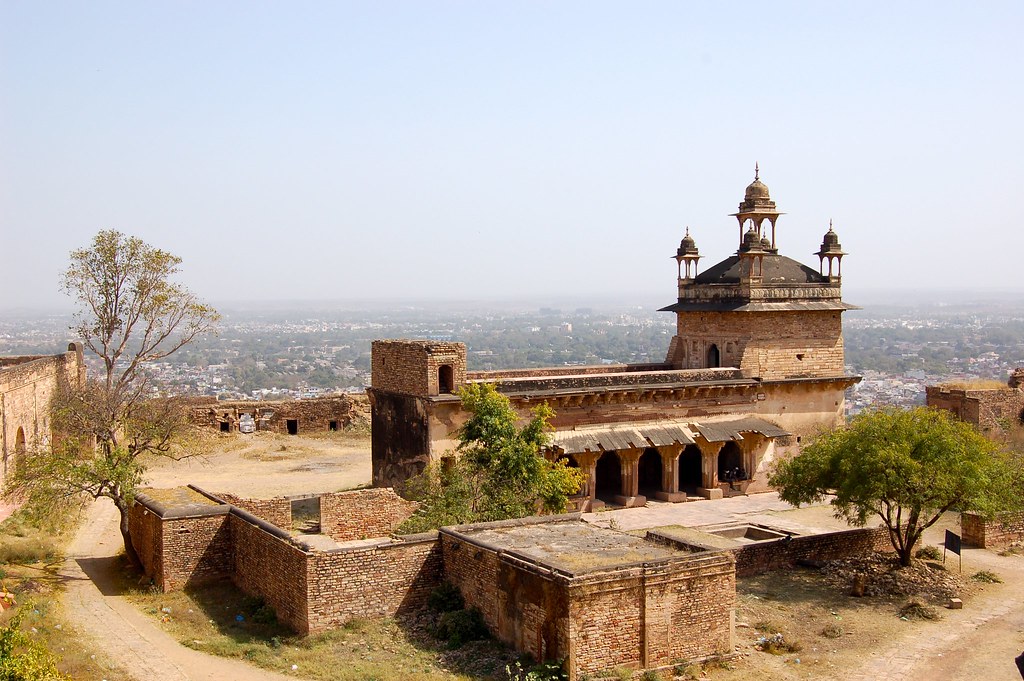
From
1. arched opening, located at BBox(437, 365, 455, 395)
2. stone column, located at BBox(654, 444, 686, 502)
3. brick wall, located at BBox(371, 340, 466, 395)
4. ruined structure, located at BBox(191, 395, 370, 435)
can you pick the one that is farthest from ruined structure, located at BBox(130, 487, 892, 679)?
ruined structure, located at BBox(191, 395, 370, 435)

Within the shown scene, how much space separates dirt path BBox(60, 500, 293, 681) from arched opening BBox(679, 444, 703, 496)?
533 inches

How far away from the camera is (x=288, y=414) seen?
36.3 metres

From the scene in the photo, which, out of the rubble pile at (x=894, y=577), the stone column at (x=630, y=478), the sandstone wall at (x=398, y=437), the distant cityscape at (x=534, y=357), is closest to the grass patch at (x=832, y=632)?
the rubble pile at (x=894, y=577)

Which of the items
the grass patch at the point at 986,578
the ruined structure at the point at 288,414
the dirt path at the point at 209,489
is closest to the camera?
the dirt path at the point at 209,489

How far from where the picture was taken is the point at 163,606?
1703cm

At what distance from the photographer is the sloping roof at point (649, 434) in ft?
79.2

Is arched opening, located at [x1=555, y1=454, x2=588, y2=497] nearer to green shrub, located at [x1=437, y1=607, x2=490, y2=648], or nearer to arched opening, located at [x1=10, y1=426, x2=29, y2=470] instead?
green shrub, located at [x1=437, y1=607, x2=490, y2=648]

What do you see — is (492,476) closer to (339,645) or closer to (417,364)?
(417,364)

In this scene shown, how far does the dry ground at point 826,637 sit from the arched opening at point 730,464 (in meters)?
6.64

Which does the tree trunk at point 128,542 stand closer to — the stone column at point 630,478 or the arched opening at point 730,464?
the stone column at point 630,478

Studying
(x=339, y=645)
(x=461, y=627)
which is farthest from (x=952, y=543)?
(x=339, y=645)

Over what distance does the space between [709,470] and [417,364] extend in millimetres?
7813

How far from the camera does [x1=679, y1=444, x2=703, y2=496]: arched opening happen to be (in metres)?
27.3

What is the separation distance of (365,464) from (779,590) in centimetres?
1590
